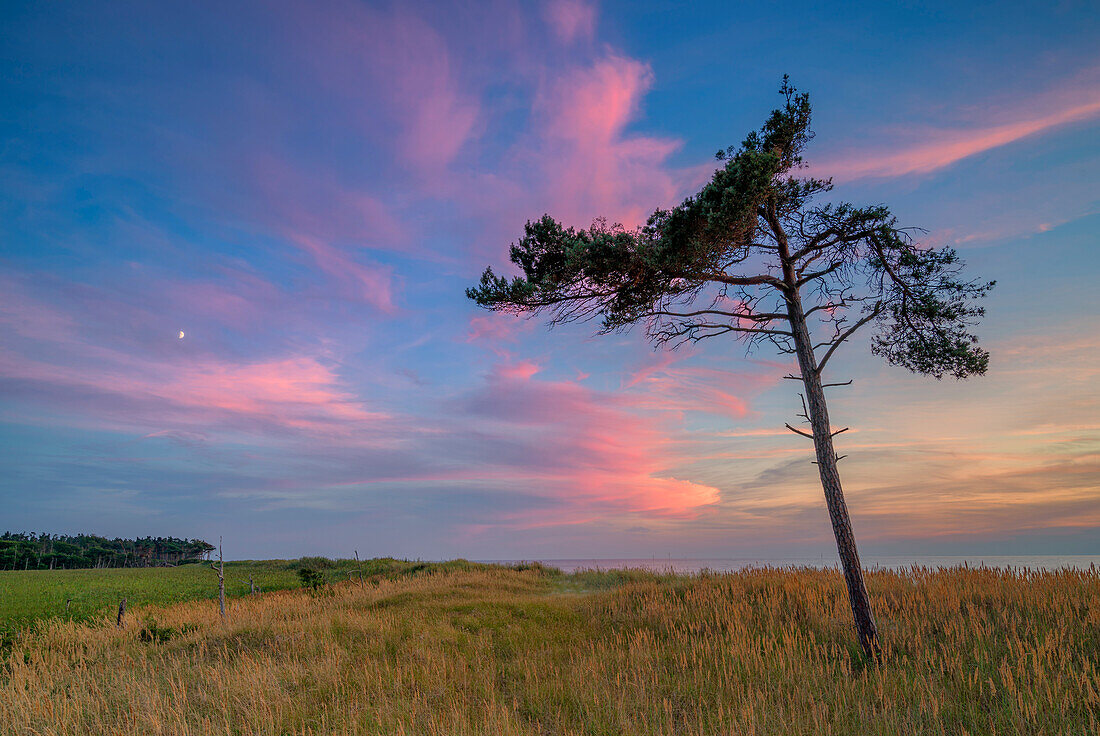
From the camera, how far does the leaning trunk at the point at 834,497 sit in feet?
28.1

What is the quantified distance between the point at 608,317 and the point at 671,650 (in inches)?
265

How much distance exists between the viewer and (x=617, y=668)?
853 cm

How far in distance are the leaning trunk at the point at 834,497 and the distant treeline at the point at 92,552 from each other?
12073cm

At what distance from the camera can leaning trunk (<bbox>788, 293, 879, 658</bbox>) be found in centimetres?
858

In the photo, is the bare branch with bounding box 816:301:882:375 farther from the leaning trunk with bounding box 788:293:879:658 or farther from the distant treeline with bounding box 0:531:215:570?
the distant treeline with bounding box 0:531:215:570

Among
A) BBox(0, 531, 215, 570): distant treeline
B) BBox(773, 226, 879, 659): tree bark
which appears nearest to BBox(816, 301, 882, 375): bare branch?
BBox(773, 226, 879, 659): tree bark

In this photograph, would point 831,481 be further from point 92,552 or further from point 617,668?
point 92,552

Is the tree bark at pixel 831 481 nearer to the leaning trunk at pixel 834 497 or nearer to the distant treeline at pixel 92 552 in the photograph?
the leaning trunk at pixel 834 497

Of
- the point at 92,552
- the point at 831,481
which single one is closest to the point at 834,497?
the point at 831,481

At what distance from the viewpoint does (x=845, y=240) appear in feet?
33.4

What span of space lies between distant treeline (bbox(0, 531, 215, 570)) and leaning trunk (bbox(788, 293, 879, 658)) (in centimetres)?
12073

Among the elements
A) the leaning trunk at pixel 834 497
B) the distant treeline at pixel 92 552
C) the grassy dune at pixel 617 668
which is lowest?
the distant treeline at pixel 92 552

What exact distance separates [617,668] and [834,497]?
483 centimetres

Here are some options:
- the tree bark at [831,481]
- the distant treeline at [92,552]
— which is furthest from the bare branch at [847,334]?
the distant treeline at [92,552]
